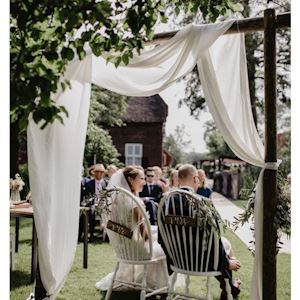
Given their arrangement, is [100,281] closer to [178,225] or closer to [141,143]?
[178,225]

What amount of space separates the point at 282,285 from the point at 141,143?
15.9 m

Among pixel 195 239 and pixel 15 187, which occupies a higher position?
pixel 15 187


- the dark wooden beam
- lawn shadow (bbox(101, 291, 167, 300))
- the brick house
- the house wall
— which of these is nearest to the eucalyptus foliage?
the dark wooden beam

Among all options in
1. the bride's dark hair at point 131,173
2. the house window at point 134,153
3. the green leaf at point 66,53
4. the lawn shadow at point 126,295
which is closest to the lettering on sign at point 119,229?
the lawn shadow at point 126,295

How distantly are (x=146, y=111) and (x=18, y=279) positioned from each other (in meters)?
16.3

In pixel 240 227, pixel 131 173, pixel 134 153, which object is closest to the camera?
pixel 131 173

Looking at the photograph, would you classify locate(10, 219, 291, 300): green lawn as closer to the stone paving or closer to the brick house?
the stone paving

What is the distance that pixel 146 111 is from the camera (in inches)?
835

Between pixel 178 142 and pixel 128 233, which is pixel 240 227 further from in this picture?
pixel 178 142

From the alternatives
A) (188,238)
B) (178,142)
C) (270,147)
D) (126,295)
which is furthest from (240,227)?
(178,142)

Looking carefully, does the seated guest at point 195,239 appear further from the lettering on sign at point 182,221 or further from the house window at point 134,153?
the house window at point 134,153

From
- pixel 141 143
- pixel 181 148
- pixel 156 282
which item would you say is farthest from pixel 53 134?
pixel 181 148
